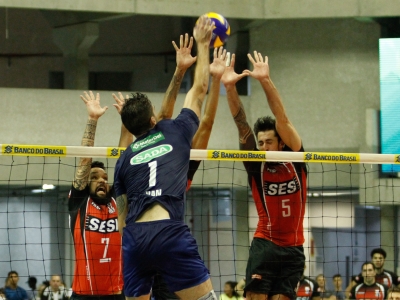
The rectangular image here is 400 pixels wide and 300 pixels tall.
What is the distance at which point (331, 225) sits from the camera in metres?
24.0

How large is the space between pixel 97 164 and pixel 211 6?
11621 mm

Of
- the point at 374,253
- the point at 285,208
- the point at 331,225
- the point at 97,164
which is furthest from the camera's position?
the point at 331,225

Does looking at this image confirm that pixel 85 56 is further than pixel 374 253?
Yes

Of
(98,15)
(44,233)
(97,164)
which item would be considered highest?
(98,15)

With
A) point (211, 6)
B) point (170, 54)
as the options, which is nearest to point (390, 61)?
point (211, 6)

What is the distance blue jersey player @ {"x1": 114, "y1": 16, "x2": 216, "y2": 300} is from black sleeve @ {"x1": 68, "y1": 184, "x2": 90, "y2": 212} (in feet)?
6.61

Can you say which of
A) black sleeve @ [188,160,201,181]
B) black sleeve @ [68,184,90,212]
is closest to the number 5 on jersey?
black sleeve @ [188,160,201,181]

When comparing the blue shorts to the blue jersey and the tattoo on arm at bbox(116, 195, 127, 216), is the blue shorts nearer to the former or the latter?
the blue jersey

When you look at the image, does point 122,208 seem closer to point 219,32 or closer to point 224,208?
point 219,32

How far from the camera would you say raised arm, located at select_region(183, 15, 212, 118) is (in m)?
5.96

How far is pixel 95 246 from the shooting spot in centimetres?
773

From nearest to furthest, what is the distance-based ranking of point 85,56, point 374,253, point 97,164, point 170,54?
point 97,164, point 374,253, point 85,56, point 170,54

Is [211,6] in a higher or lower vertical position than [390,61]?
higher

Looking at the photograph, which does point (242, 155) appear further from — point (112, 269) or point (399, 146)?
point (399, 146)
